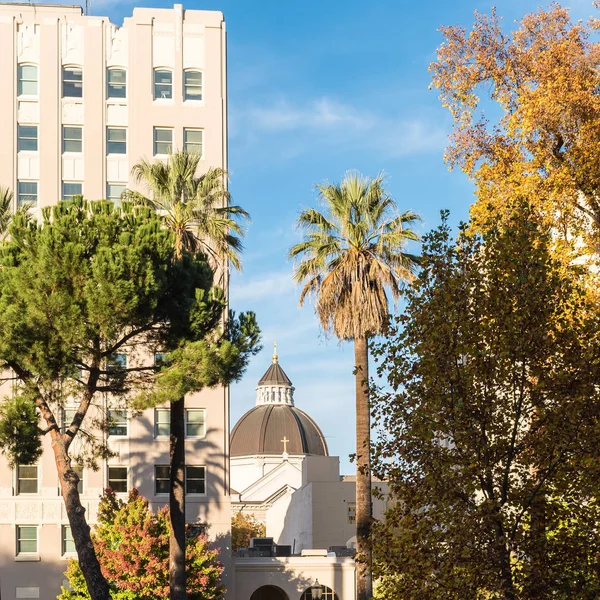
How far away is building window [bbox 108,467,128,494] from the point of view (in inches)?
2069

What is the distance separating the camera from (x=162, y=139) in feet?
187

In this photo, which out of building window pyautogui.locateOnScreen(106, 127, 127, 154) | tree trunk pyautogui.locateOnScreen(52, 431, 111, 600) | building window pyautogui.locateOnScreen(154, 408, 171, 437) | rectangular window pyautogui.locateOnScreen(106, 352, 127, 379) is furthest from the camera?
building window pyautogui.locateOnScreen(106, 127, 127, 154)

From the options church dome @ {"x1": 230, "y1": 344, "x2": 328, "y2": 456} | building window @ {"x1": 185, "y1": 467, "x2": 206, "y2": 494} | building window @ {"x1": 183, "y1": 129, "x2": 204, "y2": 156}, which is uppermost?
building window @ {"x1": 183, "y1": 129, "x2": 204, "y2": 156}

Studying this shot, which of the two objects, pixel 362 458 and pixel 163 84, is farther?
pixel 163 84

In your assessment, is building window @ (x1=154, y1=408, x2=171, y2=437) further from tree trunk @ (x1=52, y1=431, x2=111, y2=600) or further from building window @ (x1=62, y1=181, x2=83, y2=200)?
tree trunk @ (x1=52, y1=431, x2=111, y2=600)

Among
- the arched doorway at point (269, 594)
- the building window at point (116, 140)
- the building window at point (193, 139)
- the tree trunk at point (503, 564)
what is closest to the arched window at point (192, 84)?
the building window at point (193, 139)

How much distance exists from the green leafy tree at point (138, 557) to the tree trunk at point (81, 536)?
46.0 ft

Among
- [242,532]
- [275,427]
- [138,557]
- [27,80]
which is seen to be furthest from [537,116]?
[275,427]

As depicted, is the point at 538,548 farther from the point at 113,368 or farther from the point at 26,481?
the point at 26,481

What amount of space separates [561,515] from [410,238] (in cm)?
2577

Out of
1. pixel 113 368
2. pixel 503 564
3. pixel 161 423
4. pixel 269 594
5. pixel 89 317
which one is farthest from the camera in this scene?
pixel 269 594

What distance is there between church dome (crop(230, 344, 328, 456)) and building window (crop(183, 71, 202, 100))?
365ft

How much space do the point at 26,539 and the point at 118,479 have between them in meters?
4.84

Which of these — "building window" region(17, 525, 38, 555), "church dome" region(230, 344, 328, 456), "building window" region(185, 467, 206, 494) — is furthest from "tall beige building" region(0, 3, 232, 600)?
"church dome" region(230, 344, 328, 456)
